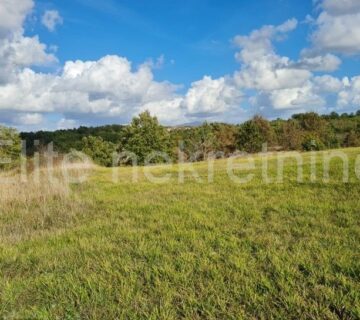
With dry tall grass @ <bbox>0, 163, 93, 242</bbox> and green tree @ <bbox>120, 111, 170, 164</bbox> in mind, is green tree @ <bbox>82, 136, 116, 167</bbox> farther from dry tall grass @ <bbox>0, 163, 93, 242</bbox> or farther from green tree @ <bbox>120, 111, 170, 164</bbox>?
dry tall grass @ <bbox>0, 163, 93, 242</bbox>

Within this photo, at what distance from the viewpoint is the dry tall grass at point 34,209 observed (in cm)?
858

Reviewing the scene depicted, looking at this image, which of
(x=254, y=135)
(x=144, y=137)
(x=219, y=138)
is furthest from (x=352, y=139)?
(x=144, y=137)

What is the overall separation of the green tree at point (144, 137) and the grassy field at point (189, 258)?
55971mm

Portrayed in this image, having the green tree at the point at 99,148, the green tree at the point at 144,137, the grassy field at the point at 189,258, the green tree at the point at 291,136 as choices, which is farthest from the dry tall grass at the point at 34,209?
the green tree at the point at 99,148

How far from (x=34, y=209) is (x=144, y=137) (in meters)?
57.8

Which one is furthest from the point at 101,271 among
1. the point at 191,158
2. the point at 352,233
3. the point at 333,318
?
the point at 191,158

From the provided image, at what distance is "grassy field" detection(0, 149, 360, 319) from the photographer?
4.32 m

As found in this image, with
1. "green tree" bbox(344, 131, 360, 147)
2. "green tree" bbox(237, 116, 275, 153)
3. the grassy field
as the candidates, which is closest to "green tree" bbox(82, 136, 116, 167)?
"green tree" bbox(237, 116, 275, 153)

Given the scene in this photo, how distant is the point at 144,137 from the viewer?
223 ft

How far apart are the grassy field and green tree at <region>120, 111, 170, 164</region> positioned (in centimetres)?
5597

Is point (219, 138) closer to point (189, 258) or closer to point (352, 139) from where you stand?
point (352, 139)

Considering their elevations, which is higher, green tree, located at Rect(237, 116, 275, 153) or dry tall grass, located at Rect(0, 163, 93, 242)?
green tree, located at Rect(237, 116, 275, 153)

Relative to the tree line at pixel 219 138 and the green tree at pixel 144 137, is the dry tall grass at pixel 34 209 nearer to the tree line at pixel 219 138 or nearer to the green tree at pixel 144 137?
the tree line at pixel 219 138

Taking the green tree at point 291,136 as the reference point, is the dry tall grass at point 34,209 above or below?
below
